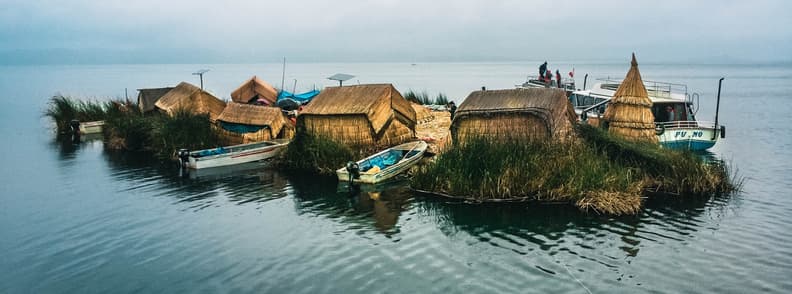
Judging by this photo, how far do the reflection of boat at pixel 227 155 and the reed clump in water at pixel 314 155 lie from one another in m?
1.32

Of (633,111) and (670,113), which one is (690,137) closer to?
(670,113)

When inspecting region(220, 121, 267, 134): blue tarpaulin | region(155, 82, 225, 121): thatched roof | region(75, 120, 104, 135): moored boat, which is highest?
region(155, 82, 225, 121): thatched roof

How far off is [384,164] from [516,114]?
510 cm

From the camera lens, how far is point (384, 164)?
2211cm

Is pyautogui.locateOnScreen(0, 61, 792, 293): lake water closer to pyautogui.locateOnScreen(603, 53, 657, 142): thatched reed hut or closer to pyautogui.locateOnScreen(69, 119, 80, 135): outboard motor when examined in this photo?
pyautogui.locateOnScreen(603, 53, 657, 142): thatched reed hut

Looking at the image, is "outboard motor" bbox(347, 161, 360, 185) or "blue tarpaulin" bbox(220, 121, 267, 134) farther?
"blue tarpaulin" bbox(220, 121, 267, 134)

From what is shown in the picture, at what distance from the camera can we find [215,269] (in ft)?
42.4

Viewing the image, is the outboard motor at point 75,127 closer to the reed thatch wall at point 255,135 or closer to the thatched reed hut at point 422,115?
the reed thatch wall at point 255,135

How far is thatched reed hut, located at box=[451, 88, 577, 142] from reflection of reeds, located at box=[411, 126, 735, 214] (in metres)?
1.39

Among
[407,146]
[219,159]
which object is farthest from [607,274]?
[219,159]

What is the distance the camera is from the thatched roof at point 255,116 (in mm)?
27366

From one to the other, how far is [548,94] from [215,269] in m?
13.0

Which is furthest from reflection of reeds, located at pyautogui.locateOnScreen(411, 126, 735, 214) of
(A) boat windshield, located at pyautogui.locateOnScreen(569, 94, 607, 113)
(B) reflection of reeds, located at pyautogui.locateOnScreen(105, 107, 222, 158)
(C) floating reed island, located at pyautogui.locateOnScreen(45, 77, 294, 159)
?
(B) reflection of reeds, located at pyautogui.locateOnScreen(105, 107, 222, 158)

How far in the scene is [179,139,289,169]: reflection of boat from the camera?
24.3 m
